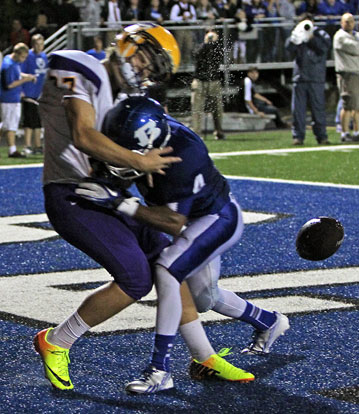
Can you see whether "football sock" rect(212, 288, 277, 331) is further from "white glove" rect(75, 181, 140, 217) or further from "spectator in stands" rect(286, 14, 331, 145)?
"spectator in stands" rect(286, 14, 331, 145)

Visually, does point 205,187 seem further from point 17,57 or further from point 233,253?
point 17,57

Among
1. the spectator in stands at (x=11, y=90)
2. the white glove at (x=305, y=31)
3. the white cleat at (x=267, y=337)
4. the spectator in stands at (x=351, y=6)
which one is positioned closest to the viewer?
the white cleat at (x=267, y=337)

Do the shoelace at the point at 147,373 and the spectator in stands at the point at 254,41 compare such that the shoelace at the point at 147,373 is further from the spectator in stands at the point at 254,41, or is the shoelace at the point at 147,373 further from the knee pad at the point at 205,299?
the spectator in stands at the point at 254,41

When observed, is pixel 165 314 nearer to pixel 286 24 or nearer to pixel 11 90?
pixel 11 90

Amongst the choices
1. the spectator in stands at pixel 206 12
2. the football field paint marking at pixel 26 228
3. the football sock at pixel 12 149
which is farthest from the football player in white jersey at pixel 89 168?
the spectator in stands at pixel 206 12

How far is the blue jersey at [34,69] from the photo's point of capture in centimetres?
1683

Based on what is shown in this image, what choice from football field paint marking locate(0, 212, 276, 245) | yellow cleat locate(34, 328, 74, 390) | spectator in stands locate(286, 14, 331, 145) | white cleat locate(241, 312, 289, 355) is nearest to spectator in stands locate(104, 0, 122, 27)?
spectator in stands locate(286, 14, 331, 145)

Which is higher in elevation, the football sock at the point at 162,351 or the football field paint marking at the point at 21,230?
the football sock at the point at 162,351

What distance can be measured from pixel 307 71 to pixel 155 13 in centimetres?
401

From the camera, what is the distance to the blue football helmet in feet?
14.2

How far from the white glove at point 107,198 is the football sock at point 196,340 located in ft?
1.87

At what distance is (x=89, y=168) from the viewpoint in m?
4.64

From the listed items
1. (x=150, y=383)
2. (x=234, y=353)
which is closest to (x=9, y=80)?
(x=234, y=353)

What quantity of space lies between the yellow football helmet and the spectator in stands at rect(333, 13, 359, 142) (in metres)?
13.6
